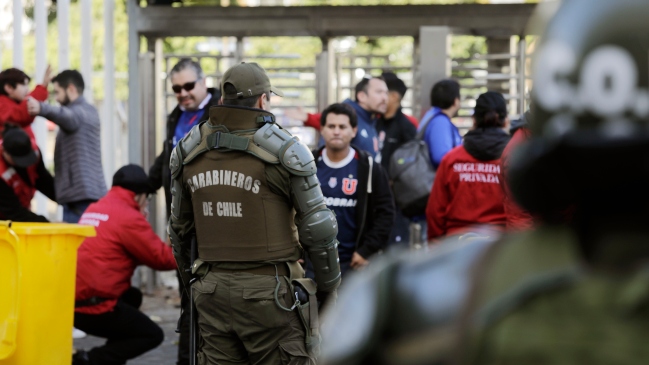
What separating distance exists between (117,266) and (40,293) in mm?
848

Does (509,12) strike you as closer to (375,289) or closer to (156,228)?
(156,228)

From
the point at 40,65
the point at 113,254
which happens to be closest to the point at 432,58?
the point at 40,65

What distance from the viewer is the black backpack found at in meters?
7.71

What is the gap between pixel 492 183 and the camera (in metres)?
6.33

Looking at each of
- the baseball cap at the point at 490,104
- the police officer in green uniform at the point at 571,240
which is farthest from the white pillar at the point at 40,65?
the police officer in green uniform at the point at 571,240

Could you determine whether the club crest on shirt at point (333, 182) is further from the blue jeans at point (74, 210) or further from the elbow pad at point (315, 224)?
the blue jeans at point (74, 210)

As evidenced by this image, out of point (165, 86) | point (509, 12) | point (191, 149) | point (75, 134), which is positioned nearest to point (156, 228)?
point (165, 86)

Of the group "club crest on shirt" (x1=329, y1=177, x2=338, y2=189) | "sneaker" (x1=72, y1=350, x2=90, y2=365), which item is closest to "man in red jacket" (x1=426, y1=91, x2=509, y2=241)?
"club crest on shirt" (x1=329, y1=177, x2=338, y2=189)

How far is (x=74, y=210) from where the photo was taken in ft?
28.3

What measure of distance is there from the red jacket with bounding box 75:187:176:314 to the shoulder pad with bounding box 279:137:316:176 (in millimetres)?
2196

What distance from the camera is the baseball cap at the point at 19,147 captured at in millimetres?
7715

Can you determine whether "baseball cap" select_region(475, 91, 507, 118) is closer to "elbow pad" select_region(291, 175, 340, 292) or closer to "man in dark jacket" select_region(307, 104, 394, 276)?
"man in dark jacket" select_region(307, 104, 394, 276)

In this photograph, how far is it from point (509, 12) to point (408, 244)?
2.66 meters

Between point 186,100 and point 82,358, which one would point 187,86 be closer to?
point 186,100
